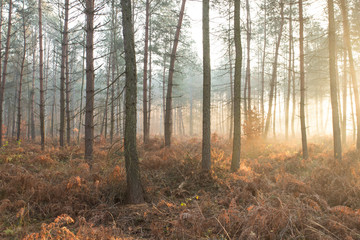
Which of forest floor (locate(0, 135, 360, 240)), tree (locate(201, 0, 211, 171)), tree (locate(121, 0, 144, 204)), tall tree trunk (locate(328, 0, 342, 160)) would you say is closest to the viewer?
forest floor (locate(0, 135, 360, 240))

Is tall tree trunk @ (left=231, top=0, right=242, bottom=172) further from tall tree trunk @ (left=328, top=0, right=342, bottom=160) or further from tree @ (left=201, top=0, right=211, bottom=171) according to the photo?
tall tree trunk @ (left=328, top=0, right=342, bottom=160)

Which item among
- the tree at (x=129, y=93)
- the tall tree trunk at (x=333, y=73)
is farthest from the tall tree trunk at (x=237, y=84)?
the tall tree trunk at (x=333, y=73)

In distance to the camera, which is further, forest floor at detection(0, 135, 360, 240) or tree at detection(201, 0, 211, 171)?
tree at detection(201, 0, 211, 171)

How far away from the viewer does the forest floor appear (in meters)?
3.62

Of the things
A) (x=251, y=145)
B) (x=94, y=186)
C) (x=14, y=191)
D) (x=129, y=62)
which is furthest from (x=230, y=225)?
(x=251, y=145)

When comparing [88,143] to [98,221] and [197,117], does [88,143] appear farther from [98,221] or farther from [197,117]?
[197,117]

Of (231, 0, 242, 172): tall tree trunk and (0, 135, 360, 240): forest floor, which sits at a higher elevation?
(231, 0, 242, 172): tall tree trunk

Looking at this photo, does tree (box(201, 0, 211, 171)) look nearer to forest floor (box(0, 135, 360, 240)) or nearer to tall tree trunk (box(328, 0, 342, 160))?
forest floor (box(0, 135, 360, 240))

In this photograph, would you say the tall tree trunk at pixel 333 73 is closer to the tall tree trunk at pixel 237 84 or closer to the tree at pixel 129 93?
the tall tree trunk at pixel 237 84

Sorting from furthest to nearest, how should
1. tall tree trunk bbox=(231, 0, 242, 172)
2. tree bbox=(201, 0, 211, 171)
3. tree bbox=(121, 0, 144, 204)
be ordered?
tall tree trunk bbox=(231, 0, 242, 172) → tree bbox=(201, 0, 211, 171) → tree bbox=(121, 0, 144, 204)

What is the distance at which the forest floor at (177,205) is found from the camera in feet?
11.9

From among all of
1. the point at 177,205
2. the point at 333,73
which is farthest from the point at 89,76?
the point at 333,73

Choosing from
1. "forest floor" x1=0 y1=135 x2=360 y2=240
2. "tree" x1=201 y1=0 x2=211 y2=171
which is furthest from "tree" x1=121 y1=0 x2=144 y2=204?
"tree" x1=201 y1=0 x2=211 y2=171

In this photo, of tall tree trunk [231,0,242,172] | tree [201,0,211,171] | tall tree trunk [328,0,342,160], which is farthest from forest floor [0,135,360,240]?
tall tree trunk [328,0,342,160]
